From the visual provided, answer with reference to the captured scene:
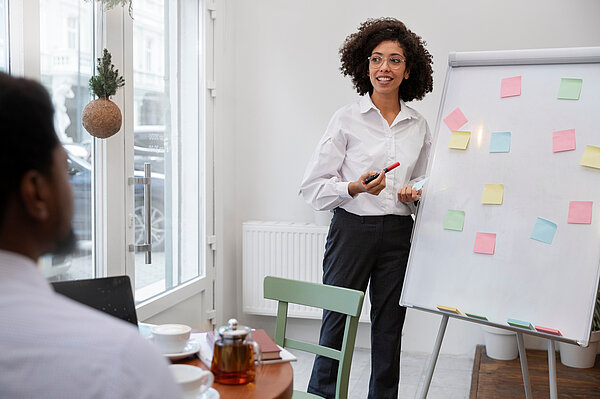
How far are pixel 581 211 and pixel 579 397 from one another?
127 cm

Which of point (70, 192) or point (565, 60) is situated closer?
point (70, 192)

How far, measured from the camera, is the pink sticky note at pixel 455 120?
229 cm

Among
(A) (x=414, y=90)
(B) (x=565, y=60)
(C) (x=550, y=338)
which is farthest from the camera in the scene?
(A) (x=414, y=90)

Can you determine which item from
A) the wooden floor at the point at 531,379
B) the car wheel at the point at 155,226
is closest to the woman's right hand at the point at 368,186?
the car wheel at the point at 155,226

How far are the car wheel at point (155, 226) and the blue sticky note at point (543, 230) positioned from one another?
162 cm

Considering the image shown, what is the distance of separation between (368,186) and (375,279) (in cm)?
41

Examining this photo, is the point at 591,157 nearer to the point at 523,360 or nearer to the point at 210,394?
the point at 523,360

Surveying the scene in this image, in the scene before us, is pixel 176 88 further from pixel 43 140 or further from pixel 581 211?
pixel 43 140

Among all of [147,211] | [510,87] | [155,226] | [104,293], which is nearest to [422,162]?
[510,87]

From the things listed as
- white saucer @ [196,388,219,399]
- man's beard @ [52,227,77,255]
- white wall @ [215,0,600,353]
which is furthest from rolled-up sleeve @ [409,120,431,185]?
man's beard @ [52,227,77,255]

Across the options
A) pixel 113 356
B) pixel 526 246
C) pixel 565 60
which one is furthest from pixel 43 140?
pixel 565 60

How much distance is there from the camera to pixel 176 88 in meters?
3.14

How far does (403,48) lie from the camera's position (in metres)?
2.39

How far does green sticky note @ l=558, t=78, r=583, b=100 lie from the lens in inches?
82.3
